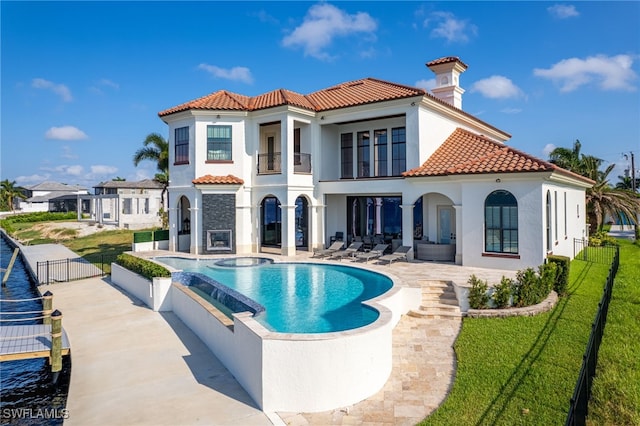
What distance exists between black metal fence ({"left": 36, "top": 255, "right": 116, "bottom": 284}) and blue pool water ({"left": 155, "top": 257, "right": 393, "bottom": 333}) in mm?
4962

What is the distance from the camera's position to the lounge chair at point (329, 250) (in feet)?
77.2

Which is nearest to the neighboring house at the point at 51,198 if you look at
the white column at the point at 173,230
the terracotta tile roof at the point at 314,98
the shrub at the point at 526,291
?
the white column at the point at 173,230

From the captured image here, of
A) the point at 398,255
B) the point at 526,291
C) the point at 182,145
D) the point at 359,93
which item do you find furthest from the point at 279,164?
the point at 526,291

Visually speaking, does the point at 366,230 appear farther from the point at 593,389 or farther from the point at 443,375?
the point at 593,389

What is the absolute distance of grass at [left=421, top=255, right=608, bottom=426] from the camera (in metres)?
7.58

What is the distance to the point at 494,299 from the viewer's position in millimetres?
13469

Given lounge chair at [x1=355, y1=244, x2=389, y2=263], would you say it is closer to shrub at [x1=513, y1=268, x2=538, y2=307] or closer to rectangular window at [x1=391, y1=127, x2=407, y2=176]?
rectangular window at [x1=391, y1=127, x2=407, y2=176]

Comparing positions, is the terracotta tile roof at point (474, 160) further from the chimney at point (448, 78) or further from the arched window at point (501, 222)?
the chimney at point (448, 78)

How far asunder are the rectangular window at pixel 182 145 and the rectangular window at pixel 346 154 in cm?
931

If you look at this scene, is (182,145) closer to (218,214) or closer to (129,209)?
(218,214)

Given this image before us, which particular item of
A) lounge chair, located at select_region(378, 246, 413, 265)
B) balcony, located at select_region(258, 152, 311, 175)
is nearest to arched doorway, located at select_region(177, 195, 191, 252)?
balcony, located at select_region(258, 152, 311, 175)

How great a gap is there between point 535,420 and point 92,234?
50.5 meters

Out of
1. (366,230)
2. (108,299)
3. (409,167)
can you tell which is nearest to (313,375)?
(108,299)

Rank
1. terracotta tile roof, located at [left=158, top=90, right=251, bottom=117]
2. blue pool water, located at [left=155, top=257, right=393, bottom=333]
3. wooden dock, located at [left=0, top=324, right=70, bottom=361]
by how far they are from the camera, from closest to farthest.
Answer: wooden dock, located at [left=0, top=324, right=70, bottom=361] < blue pool water, located at [left=155, top=257, right=393, bottom=333] < terracotta tile roof, located at [left=158, top=90, right=251, bottom=117]
